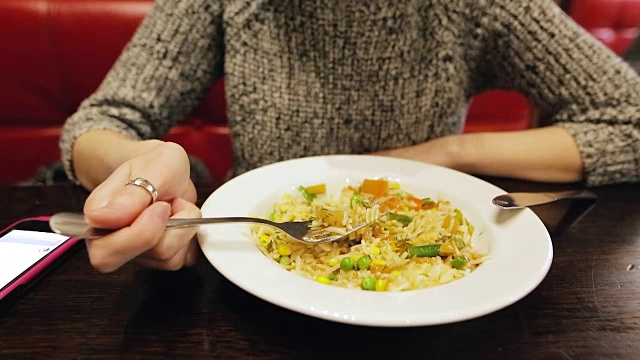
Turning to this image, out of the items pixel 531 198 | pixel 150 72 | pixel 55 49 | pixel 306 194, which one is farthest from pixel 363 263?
pixel 55 49

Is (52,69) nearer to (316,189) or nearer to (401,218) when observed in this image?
(316,189)

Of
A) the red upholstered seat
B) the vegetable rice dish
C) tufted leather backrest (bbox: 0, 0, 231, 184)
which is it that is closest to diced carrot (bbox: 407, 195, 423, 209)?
the vegetable rice dish

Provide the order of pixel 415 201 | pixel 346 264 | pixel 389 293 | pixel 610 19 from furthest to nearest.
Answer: pixel 610 19 → pixel 415 201 → pixel 346 264 → pixel 389 293

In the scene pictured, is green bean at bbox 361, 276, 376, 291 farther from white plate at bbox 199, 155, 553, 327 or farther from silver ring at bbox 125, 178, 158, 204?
silver ring at bbox 125, 178, 158, 204

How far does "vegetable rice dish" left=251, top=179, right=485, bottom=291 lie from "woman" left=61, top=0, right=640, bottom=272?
0.31 metres

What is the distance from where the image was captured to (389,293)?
2.10 ft

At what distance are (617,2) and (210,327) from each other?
2.83 m

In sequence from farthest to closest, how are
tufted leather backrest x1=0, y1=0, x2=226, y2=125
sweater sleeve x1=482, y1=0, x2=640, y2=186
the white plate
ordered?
tufted leather backrest x1=0, y1=0, x2=226, y2=125, sweater sleeve x1=482, y1=0, x2=640, y2=186, the white plate

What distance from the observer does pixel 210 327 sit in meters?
0.68

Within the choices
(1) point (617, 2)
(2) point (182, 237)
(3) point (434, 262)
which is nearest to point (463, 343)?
(3) point (434, 262)

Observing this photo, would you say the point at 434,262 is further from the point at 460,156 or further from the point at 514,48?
the point at 514,48

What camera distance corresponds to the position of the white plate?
1.95 feet

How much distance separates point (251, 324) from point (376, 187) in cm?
42

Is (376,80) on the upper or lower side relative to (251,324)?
upper
